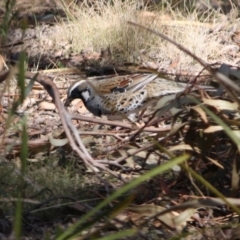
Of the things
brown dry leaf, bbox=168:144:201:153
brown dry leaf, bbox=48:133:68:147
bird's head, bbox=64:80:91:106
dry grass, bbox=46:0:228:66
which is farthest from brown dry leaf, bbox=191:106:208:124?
dry grass, bbox=46:0:228:66

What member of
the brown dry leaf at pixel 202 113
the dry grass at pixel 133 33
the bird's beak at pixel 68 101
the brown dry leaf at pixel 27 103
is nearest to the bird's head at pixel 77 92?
the bird's beak at pixel 68 101

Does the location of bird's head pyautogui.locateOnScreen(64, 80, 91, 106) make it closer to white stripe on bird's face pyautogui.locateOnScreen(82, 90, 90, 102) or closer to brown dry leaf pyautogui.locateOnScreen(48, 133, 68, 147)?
white stripe on bird's face pyautogui.locateOnScreen(82, 90, 90, 102)

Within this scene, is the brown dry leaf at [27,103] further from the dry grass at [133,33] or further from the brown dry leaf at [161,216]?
the brown dry leaf at [161,216]

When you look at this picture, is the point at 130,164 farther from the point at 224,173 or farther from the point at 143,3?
the point at 143,3

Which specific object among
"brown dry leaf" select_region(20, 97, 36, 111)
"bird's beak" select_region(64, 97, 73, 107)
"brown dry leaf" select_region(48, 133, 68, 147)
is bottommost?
"brown dry leaf" select_region(20, 97, 36, 111)

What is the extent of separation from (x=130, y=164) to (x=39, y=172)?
612 mm

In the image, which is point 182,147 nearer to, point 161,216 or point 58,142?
point 161,216

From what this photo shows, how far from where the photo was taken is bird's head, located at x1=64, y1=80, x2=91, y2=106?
6.48 meters

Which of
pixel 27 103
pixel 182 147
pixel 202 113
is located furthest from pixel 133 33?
pixel 202 113

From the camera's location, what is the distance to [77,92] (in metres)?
6.49

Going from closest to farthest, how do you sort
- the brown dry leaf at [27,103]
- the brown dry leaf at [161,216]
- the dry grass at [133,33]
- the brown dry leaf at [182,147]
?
the brown dry leaf at [161,216] < the brown dry leaf at [182,147] < the brown dry leaf at [27,103] < the dry grass at [133,33]

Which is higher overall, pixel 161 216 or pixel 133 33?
pixel 161 216

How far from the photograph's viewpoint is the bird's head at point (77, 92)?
648 cm

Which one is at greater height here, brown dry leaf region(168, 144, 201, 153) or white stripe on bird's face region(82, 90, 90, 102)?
brown dry leaf region(168, 144, 201, 153)
